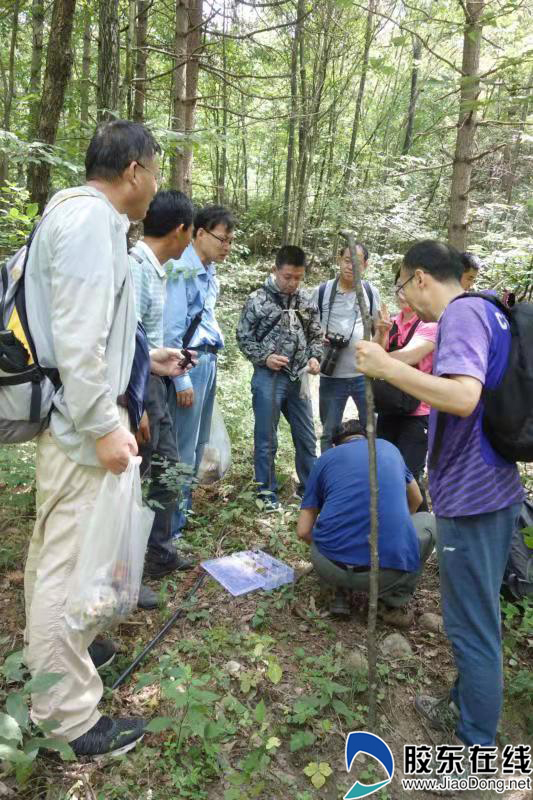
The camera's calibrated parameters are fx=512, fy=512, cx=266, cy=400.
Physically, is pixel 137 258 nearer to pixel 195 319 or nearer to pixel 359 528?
pixel 195 319

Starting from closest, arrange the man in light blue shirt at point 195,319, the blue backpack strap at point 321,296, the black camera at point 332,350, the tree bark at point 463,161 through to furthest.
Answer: the man in light blue shirt at point 195,319
the tree bark at point 463,161
the black camera at point 332,350
the blue backpack strap at point 321,296

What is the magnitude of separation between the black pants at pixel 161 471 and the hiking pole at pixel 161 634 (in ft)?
0.84

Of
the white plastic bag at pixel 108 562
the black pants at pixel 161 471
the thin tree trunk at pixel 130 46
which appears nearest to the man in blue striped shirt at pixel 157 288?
the black pants at pixel 161 471

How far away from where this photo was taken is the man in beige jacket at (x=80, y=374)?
1.75 m

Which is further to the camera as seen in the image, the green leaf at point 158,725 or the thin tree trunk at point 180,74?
the thin tree trunk at point 180,74

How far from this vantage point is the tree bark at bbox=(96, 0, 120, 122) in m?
3.57

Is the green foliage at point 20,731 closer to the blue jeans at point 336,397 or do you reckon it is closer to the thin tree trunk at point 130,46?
the blue jeans at point 336,397

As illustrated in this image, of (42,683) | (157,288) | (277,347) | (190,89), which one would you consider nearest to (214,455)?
(277,347)

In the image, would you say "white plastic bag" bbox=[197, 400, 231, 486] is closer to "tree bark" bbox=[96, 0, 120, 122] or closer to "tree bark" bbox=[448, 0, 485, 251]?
"tree bark" bbox=[96, 0, 120, 122]

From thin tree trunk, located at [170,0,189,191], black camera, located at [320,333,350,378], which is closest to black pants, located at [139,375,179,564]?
black camera, located at [320,333,350,378]

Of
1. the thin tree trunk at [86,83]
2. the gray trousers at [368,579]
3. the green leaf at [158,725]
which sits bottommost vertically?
the gray trousers at [368,579]

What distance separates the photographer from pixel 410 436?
401 cm

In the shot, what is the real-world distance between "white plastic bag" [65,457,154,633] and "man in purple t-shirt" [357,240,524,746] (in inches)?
41.2

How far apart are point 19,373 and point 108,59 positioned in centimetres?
300
